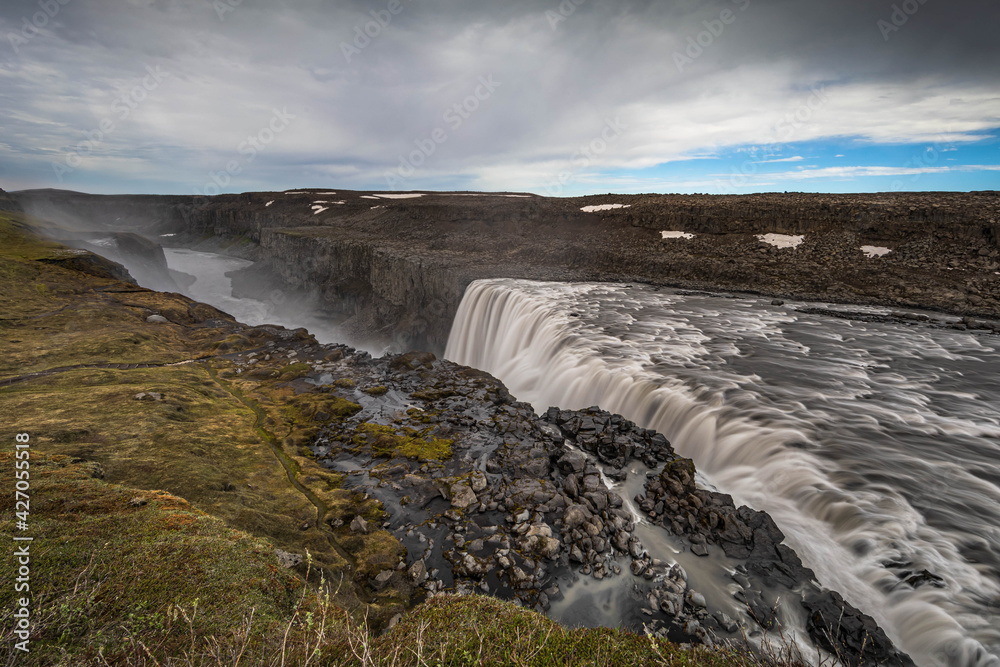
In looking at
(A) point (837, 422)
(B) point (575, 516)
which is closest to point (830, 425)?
(A) point (837, 422)

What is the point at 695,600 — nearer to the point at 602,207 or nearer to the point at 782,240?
the point at 782,240

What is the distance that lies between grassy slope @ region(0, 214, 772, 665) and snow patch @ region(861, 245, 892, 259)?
3558 cm

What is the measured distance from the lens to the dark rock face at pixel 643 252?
26922 mm

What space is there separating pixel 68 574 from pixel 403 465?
7.39m

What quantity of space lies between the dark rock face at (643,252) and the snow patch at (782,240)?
759mm

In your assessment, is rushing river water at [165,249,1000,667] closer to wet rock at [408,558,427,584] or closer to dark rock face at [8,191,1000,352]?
wet rock at [408,558,427,584]

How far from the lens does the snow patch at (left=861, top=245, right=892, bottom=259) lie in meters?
29.3

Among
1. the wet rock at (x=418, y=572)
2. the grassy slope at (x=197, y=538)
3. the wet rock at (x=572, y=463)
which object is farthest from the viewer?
the wet rock at (x=572, y=463)

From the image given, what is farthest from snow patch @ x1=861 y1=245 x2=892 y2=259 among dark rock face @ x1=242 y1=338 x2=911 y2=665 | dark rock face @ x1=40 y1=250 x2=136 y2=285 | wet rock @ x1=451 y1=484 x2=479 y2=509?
dark rock face @ x1=40 y1=250 x2=136 y2=285

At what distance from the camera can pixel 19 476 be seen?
682 cm

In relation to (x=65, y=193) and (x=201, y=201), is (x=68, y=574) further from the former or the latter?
(x=65, y=193)

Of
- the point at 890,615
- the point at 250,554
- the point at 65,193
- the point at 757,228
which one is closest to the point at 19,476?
the point at 250,554

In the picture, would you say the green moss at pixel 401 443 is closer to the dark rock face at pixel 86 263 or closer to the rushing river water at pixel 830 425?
the rushing river water at pixel 830 425

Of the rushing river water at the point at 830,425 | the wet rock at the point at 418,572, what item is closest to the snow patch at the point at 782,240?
the rushing river water at the point at 830,425
